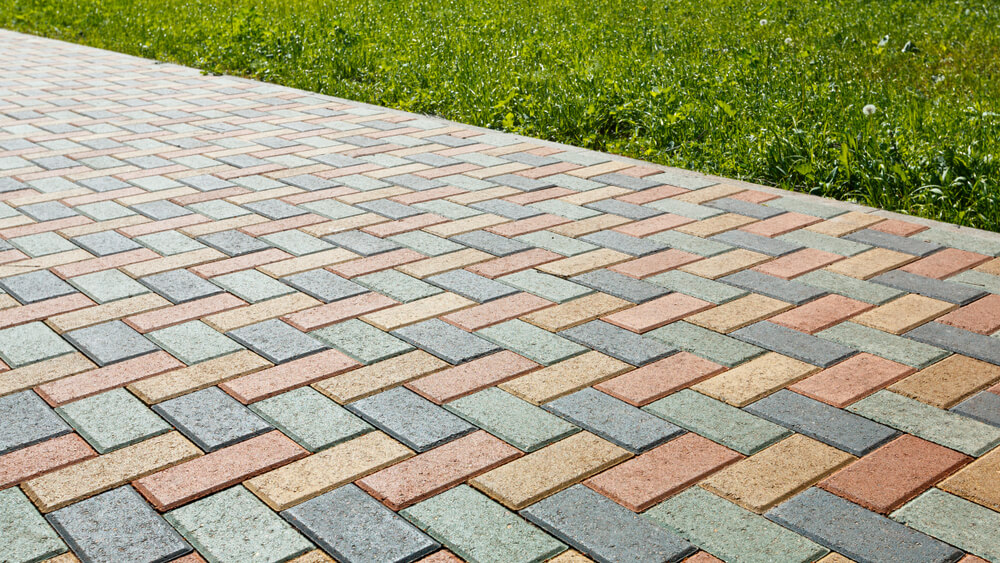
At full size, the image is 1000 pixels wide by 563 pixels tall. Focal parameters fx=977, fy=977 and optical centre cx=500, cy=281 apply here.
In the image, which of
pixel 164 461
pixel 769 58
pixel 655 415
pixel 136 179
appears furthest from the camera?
pixel 769 58

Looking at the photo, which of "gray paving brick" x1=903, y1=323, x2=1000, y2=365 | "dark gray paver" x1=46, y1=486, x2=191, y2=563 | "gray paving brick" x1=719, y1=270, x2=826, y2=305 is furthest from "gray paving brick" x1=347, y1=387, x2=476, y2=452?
"gray paving brick" x1=903, y1=323, x2=1000, y2=365

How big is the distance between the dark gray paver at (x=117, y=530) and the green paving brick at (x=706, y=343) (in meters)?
1.63

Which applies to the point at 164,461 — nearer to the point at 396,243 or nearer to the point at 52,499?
the point at 52,499

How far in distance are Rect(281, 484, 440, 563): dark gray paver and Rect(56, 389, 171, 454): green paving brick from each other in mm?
575

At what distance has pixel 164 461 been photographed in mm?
2395

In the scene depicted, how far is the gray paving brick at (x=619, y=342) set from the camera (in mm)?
2986

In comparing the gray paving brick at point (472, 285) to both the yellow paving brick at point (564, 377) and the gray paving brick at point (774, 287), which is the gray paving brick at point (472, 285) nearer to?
the yellow paving brick at point (564, 377)

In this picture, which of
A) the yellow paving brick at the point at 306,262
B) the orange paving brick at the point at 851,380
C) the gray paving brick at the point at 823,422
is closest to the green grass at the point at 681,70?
the orange paving brick at the point at 851,380

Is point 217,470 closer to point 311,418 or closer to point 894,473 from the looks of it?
point 311,418

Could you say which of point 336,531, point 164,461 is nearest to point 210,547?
point 336,531

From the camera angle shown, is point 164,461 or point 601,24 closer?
point 164,461

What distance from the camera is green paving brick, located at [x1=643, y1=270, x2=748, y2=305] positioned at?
3.47 meters

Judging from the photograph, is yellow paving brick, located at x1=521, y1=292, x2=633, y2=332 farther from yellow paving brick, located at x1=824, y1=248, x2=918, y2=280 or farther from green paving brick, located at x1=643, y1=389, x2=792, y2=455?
yellow paving brick, located at x1=824, y1=248, x2=918, y2=280

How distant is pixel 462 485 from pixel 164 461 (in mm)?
740
